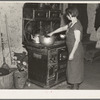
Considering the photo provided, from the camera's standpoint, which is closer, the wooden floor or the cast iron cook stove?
the cast iron cook stove

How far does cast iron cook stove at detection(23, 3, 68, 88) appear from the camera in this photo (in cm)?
296

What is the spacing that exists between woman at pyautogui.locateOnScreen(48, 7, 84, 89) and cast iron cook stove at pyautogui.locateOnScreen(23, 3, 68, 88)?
0.31m

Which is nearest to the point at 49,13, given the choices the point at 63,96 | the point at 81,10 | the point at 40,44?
the point at 40,44

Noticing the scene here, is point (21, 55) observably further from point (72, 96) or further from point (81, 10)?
point (81, 10)

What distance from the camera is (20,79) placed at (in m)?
3.04

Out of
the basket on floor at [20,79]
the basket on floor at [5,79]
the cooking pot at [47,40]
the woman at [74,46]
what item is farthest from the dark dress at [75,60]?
the basket on floor at [5,79]

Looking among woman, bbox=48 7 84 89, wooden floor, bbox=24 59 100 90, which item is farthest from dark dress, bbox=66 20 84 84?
wooden floor, bbox=24 59 100 90

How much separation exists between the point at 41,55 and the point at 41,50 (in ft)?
0.23

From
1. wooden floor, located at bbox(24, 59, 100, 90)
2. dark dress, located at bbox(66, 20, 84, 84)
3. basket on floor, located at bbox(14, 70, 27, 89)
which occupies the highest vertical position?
dark dress, located at bbox(66, 20, 84, 84)

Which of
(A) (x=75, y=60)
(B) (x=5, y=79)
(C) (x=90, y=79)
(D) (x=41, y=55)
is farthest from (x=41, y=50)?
(C) (x=90, y=79)

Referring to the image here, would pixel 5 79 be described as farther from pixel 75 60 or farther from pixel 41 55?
pixel 75 60

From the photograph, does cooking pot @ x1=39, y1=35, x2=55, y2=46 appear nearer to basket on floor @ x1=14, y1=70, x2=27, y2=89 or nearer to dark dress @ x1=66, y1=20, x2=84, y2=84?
dark dress @ x1=66, y1=20, x2=84, y2=84

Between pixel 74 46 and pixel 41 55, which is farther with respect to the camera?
pixel 41 55

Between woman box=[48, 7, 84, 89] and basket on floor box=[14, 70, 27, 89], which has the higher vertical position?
woman box=[48, 7, 84, 89]
